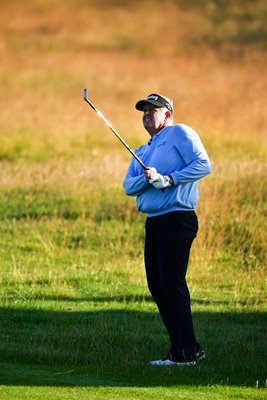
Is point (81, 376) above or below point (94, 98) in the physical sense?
below

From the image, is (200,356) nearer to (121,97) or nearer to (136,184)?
(136,184)

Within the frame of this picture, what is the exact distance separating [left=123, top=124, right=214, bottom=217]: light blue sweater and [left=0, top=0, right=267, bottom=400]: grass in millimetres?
1235

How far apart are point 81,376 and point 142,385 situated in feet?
1.74

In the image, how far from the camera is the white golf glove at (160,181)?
988 cm

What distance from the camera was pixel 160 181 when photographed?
32.4 feet

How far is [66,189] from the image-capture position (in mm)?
21703

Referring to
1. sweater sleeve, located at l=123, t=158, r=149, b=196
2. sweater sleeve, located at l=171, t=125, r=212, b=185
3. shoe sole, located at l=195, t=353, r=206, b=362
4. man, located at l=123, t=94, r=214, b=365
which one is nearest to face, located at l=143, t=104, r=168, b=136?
man, located at l=123, t=94, r=214, b=365

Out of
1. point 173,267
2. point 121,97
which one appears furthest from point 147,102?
point 121,97

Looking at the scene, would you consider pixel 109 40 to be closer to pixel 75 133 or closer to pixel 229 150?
pixel 75 133

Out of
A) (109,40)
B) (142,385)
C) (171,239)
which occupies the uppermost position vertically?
(109,40)

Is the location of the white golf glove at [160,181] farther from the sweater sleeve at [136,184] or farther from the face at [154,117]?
the face at [154,117]

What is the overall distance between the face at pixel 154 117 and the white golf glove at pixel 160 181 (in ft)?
1.85

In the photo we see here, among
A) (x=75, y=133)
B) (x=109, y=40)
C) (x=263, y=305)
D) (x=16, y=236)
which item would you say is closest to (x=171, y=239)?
(x=263, y=305)

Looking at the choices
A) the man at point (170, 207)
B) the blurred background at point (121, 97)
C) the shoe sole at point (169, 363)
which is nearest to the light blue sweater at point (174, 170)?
the man at point (170, 207)
